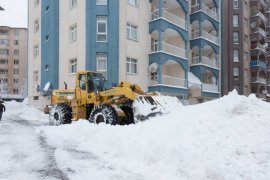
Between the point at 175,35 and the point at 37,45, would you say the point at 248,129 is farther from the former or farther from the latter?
the point at 37,45

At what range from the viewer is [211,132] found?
784cm

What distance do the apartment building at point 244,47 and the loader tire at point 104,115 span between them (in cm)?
3082

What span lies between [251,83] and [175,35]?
24248mm

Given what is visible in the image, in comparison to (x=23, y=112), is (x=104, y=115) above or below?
above

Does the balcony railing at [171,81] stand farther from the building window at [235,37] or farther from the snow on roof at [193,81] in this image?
the building window at [235,37]

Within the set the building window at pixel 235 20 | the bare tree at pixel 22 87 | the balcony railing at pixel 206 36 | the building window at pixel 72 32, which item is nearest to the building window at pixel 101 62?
the building window at pixel 72 32

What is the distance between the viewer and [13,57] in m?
85.4

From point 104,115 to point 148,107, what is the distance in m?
1.88

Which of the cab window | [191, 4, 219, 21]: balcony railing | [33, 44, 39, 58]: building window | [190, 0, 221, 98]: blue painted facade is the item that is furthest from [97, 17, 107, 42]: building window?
[191, 4, 219, 21]: balcony railing

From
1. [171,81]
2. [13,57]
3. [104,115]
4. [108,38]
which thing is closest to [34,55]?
[108,38]

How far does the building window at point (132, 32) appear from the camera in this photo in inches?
1007

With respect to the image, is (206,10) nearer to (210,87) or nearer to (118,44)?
(210,87)

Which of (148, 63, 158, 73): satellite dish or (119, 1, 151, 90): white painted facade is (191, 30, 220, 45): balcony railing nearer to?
(119, 1, 151, 90): white painted facade

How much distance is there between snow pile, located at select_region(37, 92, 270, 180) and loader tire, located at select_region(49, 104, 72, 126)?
5134mm
